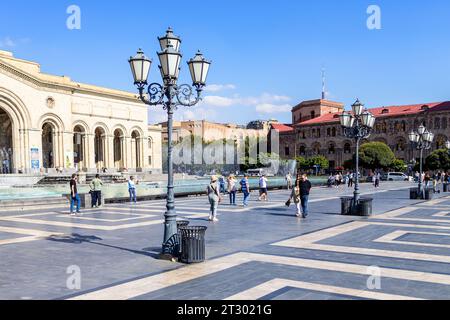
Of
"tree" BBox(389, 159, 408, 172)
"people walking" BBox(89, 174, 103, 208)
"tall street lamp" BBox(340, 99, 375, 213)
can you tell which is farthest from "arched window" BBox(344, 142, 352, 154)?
"people walking" BBox(89, 174, 103, 208)

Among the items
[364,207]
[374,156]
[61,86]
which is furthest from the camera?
[374,156]

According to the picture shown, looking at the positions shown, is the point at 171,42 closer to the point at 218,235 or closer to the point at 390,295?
the point at 218,235

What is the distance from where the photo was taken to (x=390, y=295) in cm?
597

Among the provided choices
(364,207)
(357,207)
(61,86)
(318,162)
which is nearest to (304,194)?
(357,207)

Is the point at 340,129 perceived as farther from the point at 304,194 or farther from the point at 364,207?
the point at 304,194

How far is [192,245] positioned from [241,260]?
1035mm

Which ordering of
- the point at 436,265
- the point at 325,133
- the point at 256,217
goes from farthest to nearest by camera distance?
the point at 325,133 < the point at 256,217 < the point at 436,265

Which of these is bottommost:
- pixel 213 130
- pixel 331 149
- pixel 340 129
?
pixel 331 149

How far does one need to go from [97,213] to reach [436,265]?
43.1ft

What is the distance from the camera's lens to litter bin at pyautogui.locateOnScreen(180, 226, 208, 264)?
802 centimetres

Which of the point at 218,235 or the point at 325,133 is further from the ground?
the point at 325,133

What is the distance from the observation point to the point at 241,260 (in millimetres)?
8281

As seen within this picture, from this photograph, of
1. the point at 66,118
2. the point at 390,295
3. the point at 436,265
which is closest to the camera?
the point at 390,295
